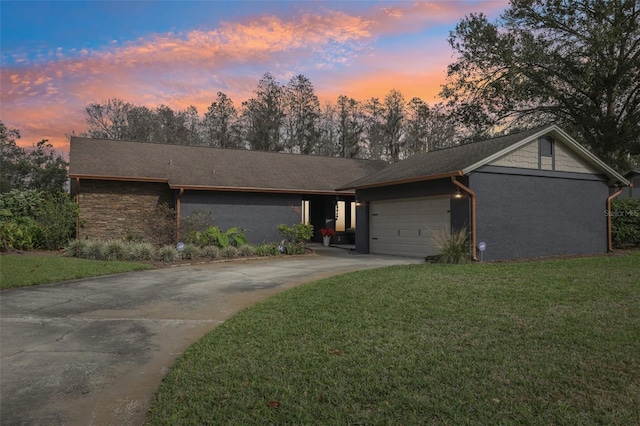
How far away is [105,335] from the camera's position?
17.8ft

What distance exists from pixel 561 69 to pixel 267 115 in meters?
25.0

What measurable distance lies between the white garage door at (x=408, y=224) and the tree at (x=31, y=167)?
2367 centimetres

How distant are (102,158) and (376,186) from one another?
1126 centimetres

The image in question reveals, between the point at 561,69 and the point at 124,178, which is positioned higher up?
the point at 561,69

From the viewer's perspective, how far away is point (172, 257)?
12.8 m

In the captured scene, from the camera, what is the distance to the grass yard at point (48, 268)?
9.14 meters

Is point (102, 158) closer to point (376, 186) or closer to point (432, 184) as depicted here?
point (376, 186)

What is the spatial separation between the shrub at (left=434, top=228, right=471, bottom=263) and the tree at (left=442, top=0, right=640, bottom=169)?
47.5ft

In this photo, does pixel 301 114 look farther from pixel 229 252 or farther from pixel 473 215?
pixel 473 215

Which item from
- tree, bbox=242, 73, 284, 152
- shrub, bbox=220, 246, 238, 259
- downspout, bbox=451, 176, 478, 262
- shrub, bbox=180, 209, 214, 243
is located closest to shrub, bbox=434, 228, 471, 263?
downspout, bbox=451, 176, 478, 262

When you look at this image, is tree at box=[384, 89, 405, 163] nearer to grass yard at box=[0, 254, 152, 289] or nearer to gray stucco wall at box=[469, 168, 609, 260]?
gray stucco wall at box=[469, 168, 609, 260]

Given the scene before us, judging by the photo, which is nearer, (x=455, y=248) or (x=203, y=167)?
(x=455, y=248)

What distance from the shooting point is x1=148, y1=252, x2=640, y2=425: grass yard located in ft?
10.3

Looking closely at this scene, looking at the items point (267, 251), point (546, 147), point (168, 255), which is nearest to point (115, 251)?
point (168, 255)
